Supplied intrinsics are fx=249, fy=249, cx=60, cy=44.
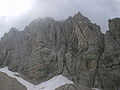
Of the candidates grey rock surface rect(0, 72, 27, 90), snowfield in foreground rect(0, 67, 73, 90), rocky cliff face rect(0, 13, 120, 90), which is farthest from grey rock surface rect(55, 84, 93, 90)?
grey rock surface rect(0, 72, 27, 90)

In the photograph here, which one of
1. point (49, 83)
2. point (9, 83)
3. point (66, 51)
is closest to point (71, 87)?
point (49, 83)

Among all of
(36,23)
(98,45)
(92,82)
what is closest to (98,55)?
(98,45)

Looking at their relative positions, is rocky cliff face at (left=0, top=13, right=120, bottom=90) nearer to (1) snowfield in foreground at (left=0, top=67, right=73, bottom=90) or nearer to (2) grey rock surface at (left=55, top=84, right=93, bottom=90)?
(1) snowfield in foreground at (left=0, top=67, right=73, bottom=90)

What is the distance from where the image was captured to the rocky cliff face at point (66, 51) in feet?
270

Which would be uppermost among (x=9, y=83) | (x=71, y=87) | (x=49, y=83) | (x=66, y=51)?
(x=66, y=51)

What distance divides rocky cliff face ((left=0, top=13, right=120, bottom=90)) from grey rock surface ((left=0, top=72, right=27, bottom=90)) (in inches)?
358

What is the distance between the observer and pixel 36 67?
9525 centimetres

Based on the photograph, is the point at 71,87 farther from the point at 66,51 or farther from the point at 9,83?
the point at 66,51

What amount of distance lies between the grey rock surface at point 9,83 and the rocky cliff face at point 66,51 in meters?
9.09

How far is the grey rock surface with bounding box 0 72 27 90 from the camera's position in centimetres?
8034

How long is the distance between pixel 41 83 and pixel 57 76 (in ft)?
20.6

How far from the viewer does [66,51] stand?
98.6 meters

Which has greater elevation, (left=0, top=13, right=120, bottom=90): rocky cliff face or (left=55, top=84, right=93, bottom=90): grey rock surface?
(left=0, top=13, right=120, bottom=90): rocky cliff face

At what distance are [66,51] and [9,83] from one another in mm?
26892
